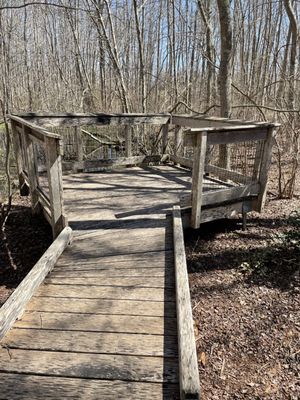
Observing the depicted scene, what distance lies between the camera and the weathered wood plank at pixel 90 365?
208cm

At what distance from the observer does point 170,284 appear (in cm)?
309

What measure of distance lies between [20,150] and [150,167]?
271cm

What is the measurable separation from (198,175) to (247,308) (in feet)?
5.62

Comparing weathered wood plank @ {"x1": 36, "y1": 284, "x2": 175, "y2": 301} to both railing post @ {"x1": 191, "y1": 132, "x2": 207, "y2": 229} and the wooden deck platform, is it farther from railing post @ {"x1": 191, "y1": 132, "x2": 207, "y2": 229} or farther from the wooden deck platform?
railing post @ {"x1": 191, "y1": 132, "x2": 207, "y2": 229}

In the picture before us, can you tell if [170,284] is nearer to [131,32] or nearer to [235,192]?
Answer: [235,192]

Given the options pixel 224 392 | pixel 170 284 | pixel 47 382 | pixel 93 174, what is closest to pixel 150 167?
pixel 93 174

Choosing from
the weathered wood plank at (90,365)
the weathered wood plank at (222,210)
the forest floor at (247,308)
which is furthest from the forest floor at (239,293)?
the weathered wood plank at (90,365)

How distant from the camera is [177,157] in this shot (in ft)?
24.4

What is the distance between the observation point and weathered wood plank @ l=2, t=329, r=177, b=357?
2.28m

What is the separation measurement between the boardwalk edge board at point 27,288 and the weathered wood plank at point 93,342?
107 mm

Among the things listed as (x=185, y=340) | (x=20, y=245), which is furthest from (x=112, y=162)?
(x=185, y=340)

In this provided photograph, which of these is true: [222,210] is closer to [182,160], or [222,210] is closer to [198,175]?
[198,175]

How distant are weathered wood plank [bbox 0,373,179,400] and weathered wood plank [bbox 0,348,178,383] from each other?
0.04 metres

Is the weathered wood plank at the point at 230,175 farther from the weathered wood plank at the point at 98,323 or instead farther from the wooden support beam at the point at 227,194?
the weathered wood plank at the point at 98,323
